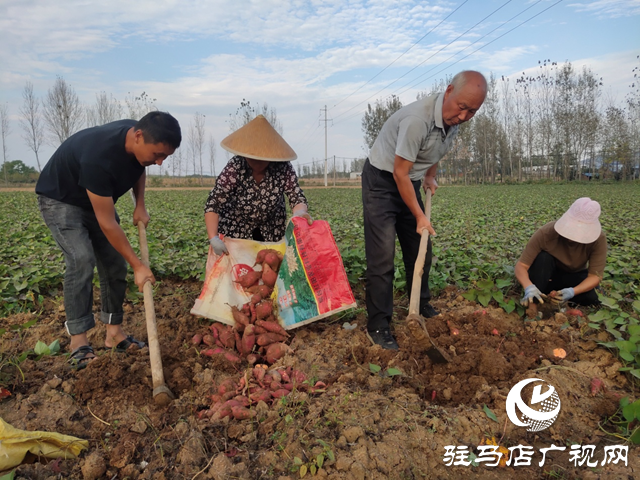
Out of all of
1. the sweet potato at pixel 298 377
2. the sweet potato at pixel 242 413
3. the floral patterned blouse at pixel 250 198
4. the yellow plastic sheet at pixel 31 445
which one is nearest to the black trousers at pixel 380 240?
the floral patterned blouse at pixel 250 198

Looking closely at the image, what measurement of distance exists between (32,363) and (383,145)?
8.03 ft

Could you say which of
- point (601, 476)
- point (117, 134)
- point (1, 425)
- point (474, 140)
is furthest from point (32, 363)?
point (474, 140)

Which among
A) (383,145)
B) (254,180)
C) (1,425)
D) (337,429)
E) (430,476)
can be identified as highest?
(383,145)

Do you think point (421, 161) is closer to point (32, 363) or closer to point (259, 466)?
point (259, 466)

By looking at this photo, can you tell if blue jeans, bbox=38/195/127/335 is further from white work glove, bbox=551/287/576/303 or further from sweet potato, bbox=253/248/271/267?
white work glove, bbox=551/287/576/303

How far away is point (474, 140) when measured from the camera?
37.8 meters

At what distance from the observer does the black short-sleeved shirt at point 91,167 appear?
218 centimetres

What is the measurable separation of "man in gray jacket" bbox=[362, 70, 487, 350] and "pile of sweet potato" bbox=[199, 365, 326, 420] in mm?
655

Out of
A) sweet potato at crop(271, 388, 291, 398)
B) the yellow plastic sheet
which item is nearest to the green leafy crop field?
sweet potato at crop(271, 388, 291, 398)

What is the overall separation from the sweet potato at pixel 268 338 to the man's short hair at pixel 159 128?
1254 millimetres

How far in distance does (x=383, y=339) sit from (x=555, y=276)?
153 centimetres

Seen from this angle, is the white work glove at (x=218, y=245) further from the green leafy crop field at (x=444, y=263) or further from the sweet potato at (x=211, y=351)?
the green leafy crop field at (x=444, y=263)

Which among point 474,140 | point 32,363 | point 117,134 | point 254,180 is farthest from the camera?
point 474,140

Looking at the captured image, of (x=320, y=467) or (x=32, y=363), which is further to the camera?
(x=32, y=363)
